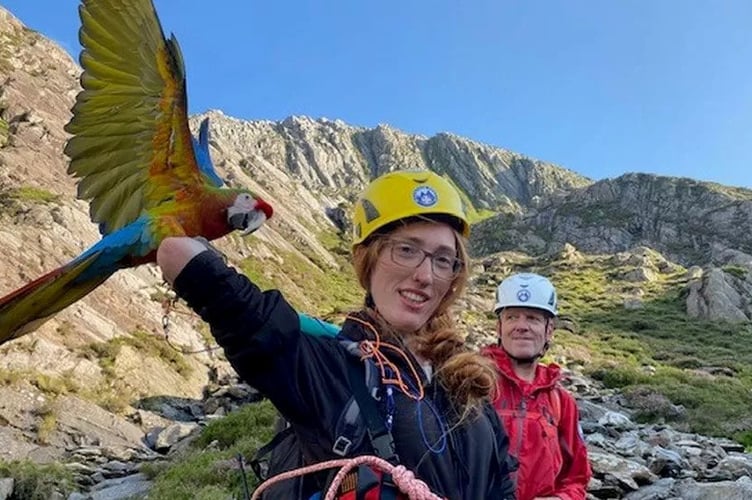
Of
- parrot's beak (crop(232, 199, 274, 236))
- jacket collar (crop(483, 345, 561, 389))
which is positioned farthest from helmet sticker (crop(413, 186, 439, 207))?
jacket collar (crop(483, 345, 561, 389))

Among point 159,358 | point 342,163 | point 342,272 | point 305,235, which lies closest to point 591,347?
point 159,358

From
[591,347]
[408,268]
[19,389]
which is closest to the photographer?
[408,268]

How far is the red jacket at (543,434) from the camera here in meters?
3.95

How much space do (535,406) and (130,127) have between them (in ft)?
9.94

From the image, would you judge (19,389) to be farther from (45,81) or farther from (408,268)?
(45,81)

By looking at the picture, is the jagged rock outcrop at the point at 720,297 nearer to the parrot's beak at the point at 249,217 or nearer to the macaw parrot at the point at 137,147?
the parrot's beak at the point at 249,217

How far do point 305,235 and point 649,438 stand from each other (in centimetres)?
5159

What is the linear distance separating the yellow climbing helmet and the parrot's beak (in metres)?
0.61

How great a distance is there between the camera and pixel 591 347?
3488cm

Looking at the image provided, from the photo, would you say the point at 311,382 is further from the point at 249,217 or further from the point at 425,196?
the point at 249,217

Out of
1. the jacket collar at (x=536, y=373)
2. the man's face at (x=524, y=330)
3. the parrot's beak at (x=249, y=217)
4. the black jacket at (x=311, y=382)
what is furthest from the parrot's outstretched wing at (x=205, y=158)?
the man's face at (x=524, y=330)

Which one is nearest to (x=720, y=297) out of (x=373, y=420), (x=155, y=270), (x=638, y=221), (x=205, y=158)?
(x=155, y=270)

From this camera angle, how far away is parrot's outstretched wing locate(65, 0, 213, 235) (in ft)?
8.27

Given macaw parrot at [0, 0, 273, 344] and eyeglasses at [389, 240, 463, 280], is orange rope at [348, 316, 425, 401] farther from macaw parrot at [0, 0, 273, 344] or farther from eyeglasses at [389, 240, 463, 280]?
macaw parrot at [0, 0, 273, 344]
